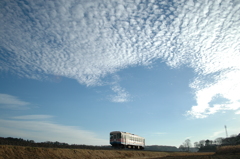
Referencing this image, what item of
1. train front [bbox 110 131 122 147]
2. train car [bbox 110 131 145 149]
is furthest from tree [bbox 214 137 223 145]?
train front [bbox 110 131 122 147]

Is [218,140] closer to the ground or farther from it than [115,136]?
closer to the ground

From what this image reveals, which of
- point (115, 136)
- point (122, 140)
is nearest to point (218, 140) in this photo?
point (122, 140)

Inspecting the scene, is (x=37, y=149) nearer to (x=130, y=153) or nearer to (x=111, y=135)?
(x=130, y=153)

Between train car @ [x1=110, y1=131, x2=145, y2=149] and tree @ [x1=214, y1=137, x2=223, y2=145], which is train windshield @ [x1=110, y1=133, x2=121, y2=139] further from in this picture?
tree @ [x1=214, y1=137, x2=223, y2=145]

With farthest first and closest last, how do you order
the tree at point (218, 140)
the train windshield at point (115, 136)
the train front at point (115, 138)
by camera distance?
the tree at point (218, 140) → the train windshield at point (115, 136) → the train front at point (115, 138)

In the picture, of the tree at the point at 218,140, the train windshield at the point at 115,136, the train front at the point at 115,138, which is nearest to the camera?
the train front at the point at 115,138

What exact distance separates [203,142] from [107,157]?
9841cm

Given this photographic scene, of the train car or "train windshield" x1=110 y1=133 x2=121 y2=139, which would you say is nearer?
the train car

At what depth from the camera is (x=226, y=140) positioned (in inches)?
3403

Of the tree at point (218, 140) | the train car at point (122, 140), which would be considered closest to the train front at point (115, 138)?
the train car at point (122, 140)

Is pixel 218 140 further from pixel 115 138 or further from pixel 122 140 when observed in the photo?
pixel 115 138

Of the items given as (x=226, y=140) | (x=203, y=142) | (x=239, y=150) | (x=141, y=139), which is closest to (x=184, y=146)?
(x=203, y=142)

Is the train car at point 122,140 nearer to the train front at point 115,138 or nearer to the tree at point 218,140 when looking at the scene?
the train front at point 115,138

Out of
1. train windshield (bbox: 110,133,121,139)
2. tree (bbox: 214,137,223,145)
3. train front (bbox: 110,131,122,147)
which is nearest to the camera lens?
train front (bbox: 110,131,122,147)
